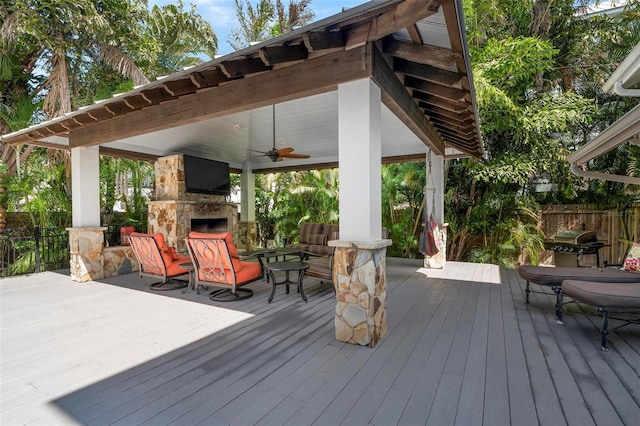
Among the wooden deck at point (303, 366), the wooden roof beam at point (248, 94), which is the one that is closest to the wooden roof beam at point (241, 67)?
the wooden roof beam at point (248, 94)

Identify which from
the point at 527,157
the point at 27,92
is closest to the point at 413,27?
the point at 527,157

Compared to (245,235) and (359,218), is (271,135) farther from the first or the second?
(359,218)

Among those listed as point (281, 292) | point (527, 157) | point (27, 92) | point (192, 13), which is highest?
point (192, 13)

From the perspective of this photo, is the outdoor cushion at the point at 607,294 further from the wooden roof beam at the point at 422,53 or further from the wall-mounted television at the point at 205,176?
the wall-mounted television at the point at 205,176

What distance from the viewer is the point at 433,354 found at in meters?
2.94

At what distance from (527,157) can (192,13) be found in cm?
1211

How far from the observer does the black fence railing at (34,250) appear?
695 cm

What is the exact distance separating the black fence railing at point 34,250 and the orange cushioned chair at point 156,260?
3209 millimetres

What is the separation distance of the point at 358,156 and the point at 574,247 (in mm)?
5216

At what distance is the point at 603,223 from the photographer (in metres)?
7.63

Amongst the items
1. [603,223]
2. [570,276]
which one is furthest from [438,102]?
[603,223]

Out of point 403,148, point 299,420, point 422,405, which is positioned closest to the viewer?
point 299,420

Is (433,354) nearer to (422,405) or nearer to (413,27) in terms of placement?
(422,405)

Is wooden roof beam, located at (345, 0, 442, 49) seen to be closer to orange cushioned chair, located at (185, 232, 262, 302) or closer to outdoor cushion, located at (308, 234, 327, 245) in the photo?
orange cushioned chair, located at (185, 232, 262, 302)
